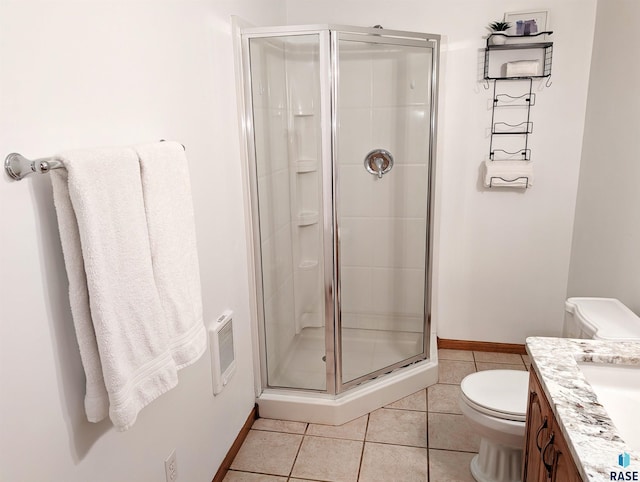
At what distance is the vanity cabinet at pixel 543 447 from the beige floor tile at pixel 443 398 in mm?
1055

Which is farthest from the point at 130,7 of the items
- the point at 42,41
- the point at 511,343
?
the point at 511,343

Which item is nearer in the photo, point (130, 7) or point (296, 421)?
point (130, 7)

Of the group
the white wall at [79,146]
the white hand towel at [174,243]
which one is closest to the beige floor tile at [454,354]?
the white wall at [79,146]

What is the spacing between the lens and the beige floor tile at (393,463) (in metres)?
2.20

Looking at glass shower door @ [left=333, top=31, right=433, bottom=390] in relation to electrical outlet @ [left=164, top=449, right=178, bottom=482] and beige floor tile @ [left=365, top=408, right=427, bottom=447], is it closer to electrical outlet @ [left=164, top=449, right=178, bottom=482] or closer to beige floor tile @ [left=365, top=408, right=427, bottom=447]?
beige floor tile @ [left=365, top=408, right=427, bottom=447]

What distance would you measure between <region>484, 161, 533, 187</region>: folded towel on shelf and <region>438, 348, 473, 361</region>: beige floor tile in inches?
45.0

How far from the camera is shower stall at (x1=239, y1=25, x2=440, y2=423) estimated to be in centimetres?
237

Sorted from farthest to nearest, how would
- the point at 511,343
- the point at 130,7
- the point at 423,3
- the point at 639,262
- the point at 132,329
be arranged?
the point at 511,343, the point at 423,3, the point at 639,262, the point at 130,7, the point at 132,329

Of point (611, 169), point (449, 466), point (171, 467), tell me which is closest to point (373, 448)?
point (449, 466)

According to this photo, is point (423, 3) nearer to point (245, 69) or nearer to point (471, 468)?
point (245, 69)

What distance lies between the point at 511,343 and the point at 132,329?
2.73 metres

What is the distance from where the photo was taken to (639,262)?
7.23 ft

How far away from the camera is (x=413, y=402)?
2.78m

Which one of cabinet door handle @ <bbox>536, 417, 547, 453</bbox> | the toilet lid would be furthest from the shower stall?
cabinet door handle @ <bbox>536, 417, 547, 453</bbox>
